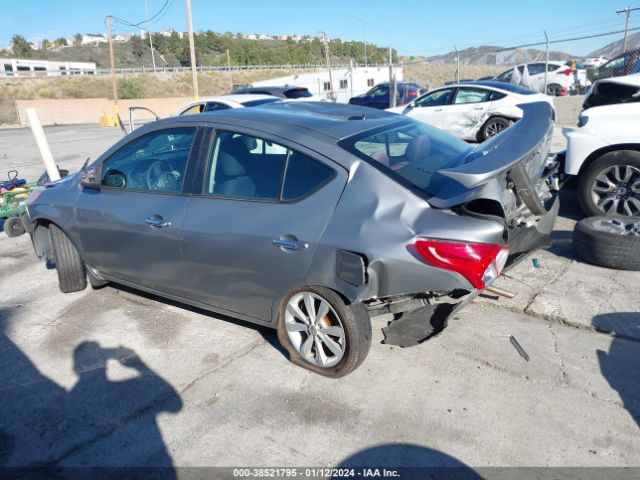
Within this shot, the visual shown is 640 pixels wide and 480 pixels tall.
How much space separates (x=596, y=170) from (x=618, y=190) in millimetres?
302

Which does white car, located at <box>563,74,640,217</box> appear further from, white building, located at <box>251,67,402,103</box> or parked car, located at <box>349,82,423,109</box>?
white building, located at <box>251,67,402,103</box>

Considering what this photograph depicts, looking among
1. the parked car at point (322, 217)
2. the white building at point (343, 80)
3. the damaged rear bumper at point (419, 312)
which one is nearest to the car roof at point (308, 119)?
the parked car at point (322, 217)

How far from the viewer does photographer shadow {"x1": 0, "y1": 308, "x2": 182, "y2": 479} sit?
2773 mm

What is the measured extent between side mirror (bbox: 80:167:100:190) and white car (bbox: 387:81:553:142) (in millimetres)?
9040

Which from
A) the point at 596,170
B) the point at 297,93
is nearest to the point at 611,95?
the point at 596,170

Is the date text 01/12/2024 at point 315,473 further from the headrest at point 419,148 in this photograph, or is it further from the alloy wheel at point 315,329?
the headrest at point 419,148

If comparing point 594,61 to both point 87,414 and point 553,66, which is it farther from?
point 87,414

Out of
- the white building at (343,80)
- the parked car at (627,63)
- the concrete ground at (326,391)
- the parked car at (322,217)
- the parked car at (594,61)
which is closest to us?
the concrete ground at (326,391)

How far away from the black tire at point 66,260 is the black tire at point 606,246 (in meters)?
4.59

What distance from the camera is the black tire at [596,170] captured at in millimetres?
5384

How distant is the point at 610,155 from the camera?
550 centimetres

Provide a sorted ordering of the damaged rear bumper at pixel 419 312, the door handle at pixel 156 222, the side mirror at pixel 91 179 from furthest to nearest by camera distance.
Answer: the side mirror at pixel 91 179 < the door handle at pixel 156 222 < the damaged rear bumper at pixel 419 312

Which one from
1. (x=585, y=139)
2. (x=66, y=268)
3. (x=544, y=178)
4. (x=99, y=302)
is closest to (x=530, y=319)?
(x=544, y=178)

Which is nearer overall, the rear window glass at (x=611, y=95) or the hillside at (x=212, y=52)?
the rear window glass at (x=611, y=95)
